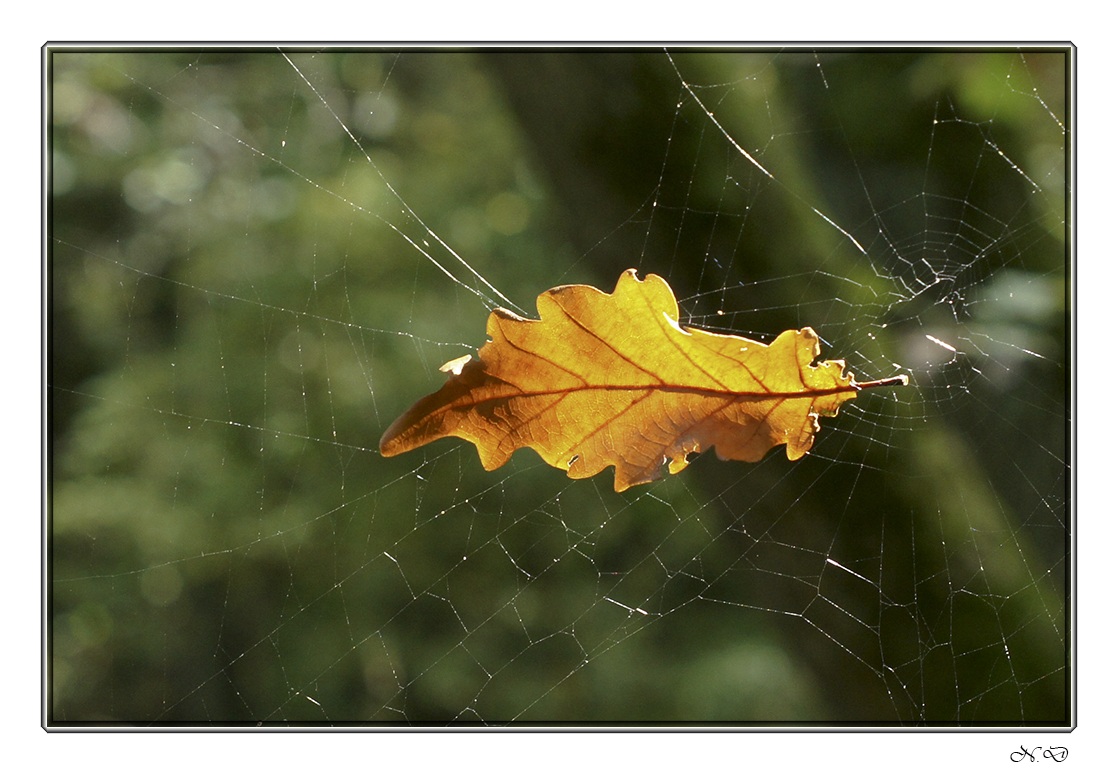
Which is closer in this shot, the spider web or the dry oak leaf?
the dry oak leaf

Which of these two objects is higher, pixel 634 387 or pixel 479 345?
pixel 479 345

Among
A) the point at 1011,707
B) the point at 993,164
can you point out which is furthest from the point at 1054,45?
the point at 1011,707

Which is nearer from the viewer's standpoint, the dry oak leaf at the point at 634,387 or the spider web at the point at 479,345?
the dry oak leaf at the point at 634,387

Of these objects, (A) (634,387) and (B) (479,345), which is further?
(B) (479,345)

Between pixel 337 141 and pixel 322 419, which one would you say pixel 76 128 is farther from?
pixel 322 419
